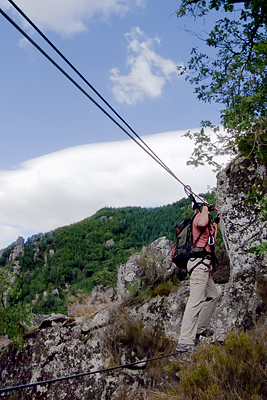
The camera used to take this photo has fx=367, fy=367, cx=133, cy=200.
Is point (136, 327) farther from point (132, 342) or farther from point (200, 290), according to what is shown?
point (200, 290)

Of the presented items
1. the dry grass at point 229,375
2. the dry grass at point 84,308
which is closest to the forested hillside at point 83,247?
the dry grass at point 84,308

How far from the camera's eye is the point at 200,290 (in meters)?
5.45

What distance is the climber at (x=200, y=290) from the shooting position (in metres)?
5.32

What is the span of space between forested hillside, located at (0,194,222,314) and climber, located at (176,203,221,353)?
169 ft

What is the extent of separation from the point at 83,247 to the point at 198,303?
280 ft

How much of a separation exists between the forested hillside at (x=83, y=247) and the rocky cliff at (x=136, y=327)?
4832cm

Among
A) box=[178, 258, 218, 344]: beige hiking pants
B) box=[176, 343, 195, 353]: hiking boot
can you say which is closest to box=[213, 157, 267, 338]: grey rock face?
box=[178, 258, 218, 344]: beige hiking pants

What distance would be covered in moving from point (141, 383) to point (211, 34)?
665cm

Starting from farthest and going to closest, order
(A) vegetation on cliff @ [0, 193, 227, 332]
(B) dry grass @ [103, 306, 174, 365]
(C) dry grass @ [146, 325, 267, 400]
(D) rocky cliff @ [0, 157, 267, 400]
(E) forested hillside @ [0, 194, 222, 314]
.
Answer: (E) forested hillside @ [0, 194, 222, 314]
(A) vegetation on cliff @ [0, 193, 227, 332]
(B) dry grass @ [103, 306, 174, 365]
(D) rocky cliff @ [0, 157, 267, 400]
(C) dry grass @ [146, 325, 267, 400]

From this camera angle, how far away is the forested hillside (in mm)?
70312

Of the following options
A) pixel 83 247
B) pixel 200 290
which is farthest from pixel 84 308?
pixel 83 247

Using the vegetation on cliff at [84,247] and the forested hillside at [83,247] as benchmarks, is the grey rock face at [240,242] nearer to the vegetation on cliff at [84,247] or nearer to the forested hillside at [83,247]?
the forested hillside at [83,247]

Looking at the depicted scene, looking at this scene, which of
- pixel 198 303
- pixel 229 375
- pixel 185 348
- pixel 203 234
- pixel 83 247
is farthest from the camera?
pixel 83 247

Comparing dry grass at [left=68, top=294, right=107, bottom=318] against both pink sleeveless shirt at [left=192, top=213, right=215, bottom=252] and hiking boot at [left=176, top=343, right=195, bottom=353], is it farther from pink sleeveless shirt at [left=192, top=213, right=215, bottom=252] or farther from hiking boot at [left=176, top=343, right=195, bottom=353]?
pink sleeveless shirt at [left=192, top=213, right=215, bottom=252]
